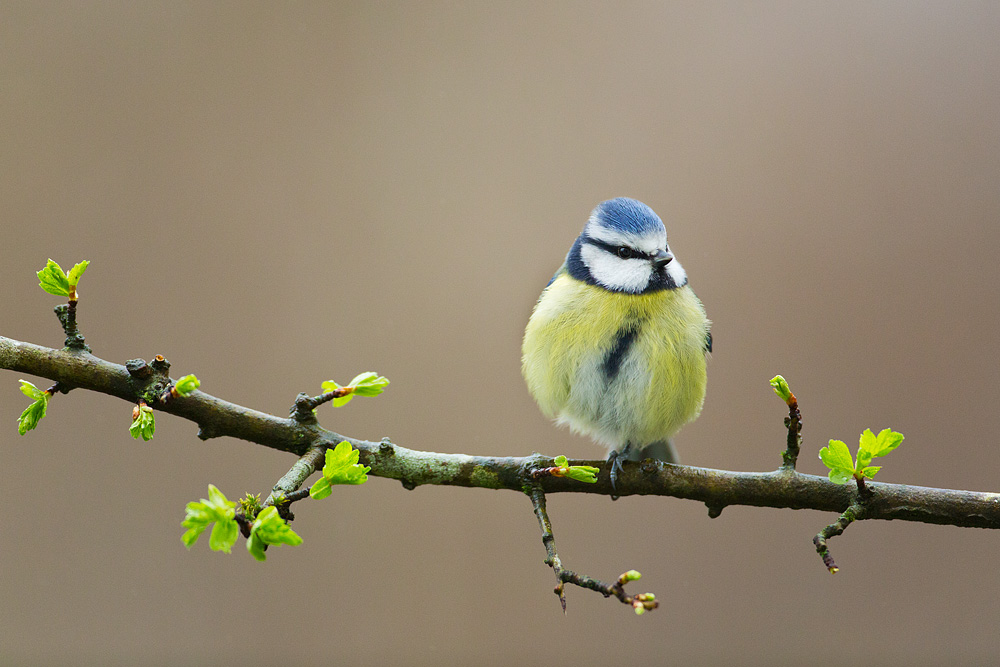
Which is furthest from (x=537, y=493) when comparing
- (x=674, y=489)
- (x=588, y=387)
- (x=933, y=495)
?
(x=933, y=495)

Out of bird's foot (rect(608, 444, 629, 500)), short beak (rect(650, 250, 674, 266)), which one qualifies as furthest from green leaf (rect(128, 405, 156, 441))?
short beak (rect(650, 250, 674, 266))

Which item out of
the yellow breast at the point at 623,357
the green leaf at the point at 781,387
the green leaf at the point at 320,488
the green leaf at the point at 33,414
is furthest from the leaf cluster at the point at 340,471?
the yellow breast at the point at 623,357

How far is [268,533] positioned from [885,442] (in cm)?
58

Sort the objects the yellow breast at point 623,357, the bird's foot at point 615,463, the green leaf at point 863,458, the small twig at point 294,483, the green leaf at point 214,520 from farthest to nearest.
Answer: the yellow breast at point 623,357
the bird's foot at point 615,463
the green leaf at point 863,458
the small twig at point 294,483
the green leaf at point 214,520

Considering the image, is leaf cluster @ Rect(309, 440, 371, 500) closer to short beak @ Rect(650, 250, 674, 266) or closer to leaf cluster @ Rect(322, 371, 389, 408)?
leaf cluster @ Rect(322, 371, 389, 408)

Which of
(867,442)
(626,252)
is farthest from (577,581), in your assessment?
(626,252)

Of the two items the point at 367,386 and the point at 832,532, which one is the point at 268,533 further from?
the point at 832,532

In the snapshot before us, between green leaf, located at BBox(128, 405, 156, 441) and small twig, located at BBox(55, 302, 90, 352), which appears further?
small twig, located at BBox(55, 302, 90, 352)

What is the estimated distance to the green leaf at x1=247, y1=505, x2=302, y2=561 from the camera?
0.55 m

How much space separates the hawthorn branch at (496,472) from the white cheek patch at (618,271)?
0.27 metres

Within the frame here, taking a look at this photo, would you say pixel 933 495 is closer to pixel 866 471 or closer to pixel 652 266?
pixel 866 471

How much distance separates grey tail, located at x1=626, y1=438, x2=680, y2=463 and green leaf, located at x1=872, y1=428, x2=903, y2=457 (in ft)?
1.52

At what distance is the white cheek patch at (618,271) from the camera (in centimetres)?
108

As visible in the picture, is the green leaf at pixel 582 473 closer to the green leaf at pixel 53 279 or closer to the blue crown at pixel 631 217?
the blue crown at pixel 631 217
